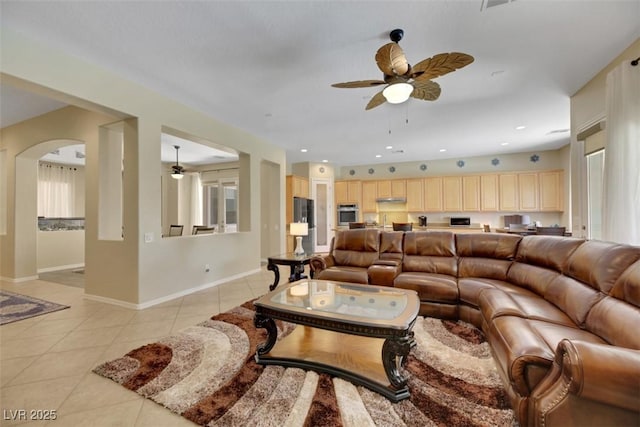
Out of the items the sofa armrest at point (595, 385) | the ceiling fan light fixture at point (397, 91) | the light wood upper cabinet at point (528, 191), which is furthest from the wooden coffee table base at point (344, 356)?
the light wood upper cabinet at point (528, 191)

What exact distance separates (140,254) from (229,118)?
2532mm

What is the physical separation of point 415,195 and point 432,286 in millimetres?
5187

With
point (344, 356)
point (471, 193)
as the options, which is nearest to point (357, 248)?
point (344, 356)

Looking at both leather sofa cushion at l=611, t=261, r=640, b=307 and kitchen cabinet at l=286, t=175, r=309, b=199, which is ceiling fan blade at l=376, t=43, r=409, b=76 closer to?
leather sofa cushion at l=611, t=261, r=640, b=307

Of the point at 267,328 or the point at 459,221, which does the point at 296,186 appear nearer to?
the point at 459,221

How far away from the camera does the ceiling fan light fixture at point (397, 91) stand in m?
2.37

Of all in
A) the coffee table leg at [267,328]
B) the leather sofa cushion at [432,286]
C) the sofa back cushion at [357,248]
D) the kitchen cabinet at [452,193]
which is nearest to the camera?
the coffee table leg at [267,328]

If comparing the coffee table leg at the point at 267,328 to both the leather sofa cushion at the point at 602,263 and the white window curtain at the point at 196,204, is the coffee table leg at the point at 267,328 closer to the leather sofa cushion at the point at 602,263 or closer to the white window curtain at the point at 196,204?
the leather sofa cushion at the point at 602,263

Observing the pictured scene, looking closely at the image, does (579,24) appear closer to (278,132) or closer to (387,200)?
(278,132)

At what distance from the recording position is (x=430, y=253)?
12.1ft

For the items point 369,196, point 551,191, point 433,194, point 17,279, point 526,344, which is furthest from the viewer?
point 369,196

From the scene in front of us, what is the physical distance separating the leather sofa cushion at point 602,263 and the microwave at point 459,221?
5.50m

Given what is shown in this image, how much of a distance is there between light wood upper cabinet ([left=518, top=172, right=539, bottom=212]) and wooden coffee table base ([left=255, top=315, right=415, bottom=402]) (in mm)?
6586

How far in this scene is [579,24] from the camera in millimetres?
2328
